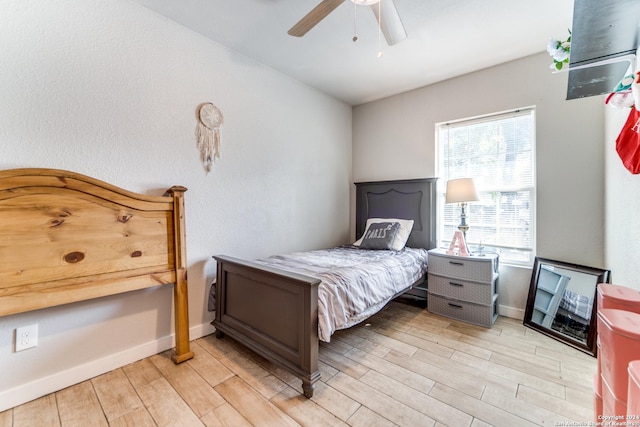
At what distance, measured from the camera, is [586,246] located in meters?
2.34

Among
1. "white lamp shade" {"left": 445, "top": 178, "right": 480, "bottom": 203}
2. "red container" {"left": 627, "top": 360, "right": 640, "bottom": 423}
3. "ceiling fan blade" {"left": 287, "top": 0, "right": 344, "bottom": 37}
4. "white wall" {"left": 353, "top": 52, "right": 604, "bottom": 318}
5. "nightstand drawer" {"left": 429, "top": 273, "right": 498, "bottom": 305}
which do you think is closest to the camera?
"red container" {"left": 627, "top": 360, "right": 640, "bottom": 423}

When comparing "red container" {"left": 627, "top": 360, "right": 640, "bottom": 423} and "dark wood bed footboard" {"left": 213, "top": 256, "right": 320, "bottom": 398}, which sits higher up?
"red container" {"left": 627, "top": 360, "right": 640, "bottom": 423}

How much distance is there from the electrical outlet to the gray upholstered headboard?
320 cm

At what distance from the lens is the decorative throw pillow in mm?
3100

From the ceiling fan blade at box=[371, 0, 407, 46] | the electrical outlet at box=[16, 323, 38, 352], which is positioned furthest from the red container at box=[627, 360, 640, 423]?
the electrical outlet at box=[16, 323, 38, 352]

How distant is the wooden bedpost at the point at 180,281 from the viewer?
6.48 ft

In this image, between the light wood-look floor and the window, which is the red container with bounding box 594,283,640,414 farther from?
the window

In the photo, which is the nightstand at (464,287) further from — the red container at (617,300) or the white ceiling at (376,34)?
the white ceiling at (376,34)

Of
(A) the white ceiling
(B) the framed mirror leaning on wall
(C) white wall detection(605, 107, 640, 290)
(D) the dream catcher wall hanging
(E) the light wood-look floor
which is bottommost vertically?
(E) the light wood-look floor

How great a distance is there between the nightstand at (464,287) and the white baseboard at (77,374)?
8.30 ft

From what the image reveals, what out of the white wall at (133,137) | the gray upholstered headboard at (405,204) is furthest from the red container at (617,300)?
the white wall at (133,137)

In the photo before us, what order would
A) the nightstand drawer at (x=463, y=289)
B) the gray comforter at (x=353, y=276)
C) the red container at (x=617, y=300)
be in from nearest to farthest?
1. the red container at (x=617, y=300)
2. the gray comforter at (x=353, y=276)
3. the nightstand drawer at (x=463, y=289)

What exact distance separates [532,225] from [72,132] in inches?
153

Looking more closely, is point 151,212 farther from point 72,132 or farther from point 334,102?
point 334,102
